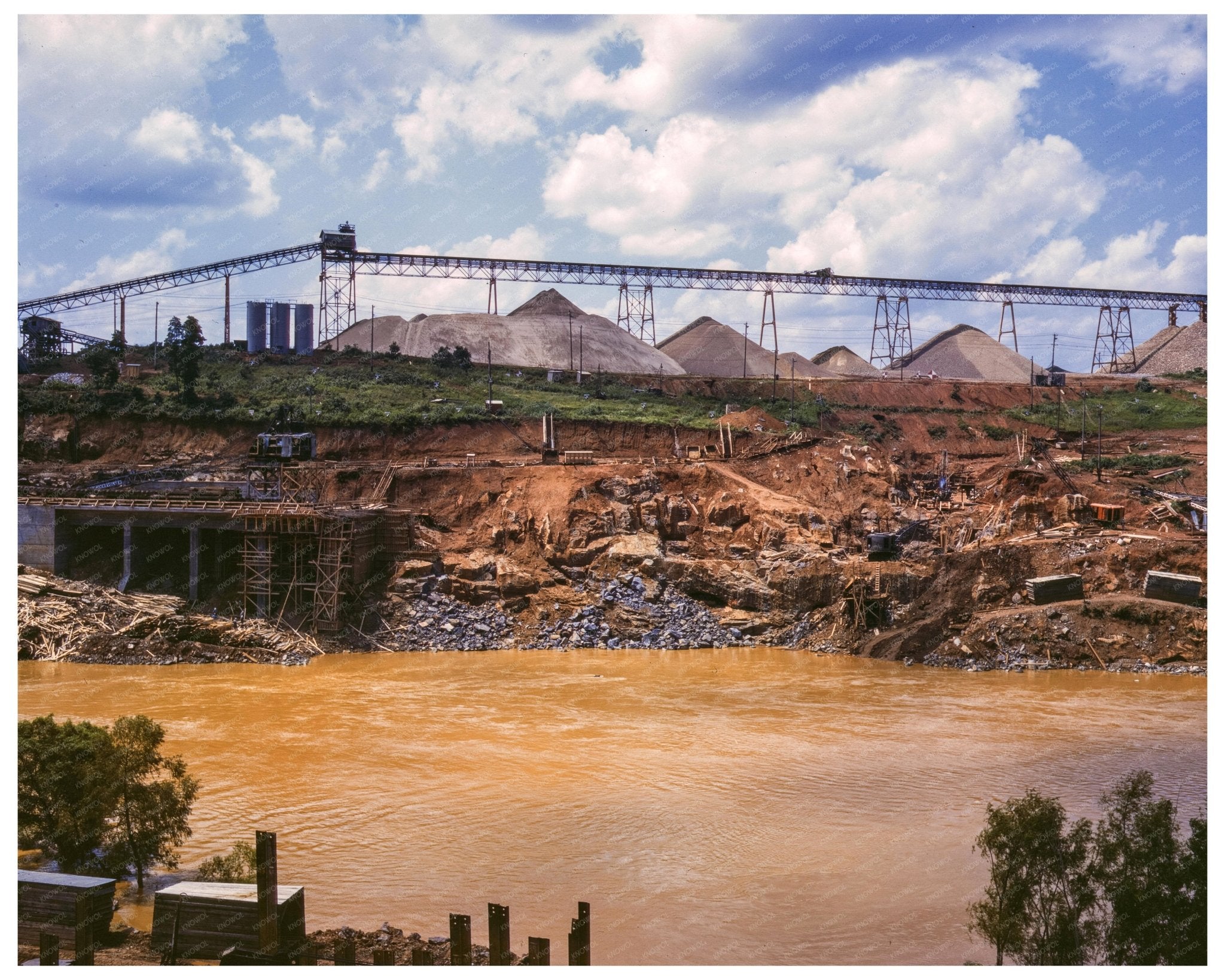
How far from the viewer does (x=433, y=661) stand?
104 ft

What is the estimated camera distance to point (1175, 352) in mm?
80750

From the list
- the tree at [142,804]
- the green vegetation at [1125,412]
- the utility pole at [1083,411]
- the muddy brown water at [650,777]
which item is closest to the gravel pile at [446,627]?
the muddy brown water at [650,777]

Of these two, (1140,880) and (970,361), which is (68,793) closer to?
(1140,880)

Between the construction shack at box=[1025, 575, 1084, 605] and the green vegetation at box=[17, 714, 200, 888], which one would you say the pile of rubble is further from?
the construction shack at box=[1025, 575, 1084, 605]

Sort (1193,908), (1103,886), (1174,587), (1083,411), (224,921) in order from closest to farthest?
(1193,908) < (1103,886) < (224,921) < (1174,587) < (1083,411)

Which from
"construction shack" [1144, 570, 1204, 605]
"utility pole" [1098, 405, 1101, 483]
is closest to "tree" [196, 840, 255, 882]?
"construction shack" [1144, 570, 1204, 605]

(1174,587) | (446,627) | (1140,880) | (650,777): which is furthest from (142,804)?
(1174,587)

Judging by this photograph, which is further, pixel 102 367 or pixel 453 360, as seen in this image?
pixel 453 360

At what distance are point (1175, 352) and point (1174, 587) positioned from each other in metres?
56.8

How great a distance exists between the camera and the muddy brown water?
14.8 metres

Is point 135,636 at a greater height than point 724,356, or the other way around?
point 724,356

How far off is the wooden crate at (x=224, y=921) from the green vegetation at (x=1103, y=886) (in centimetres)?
737

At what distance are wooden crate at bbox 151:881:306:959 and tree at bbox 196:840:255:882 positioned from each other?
1.57 m

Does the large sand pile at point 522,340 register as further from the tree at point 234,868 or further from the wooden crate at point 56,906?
the wooden crate at point 56,906
